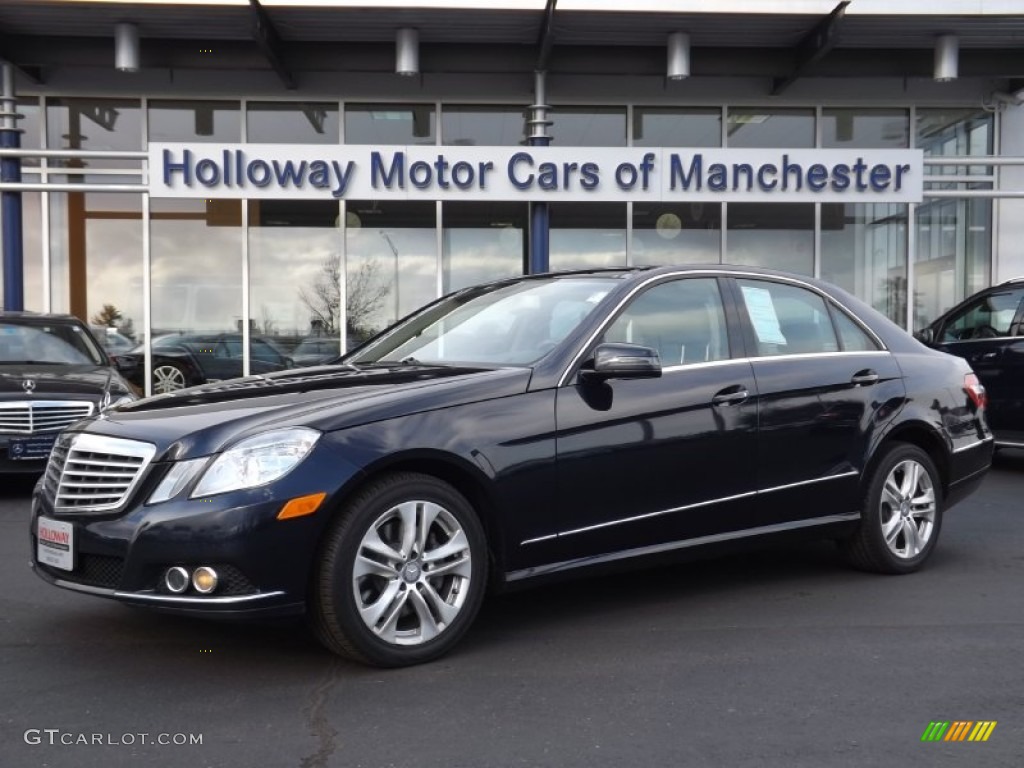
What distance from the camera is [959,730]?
11.8 ft

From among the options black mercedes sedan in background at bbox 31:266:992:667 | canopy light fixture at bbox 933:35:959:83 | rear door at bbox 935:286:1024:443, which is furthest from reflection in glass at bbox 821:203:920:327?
black mercedes sedan in background at bbox 31:266:992:667

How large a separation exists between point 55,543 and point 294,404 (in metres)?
1.05

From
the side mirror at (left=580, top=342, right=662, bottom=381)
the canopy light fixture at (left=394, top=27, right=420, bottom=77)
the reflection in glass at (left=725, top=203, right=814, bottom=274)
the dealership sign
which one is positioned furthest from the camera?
the reflection in glass at (left=725, top=203, right=814, bottom=274)

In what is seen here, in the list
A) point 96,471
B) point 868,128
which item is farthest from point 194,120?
point 96,471

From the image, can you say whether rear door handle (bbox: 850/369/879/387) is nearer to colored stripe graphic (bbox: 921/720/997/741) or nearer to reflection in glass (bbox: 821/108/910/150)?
colored stripe graphic (bbox: 921/720/997/741)

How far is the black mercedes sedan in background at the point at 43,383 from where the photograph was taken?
8219 mm

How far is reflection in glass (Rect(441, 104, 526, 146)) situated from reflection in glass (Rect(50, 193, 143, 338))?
453 centimetres

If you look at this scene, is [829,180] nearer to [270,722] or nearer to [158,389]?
[158,389]

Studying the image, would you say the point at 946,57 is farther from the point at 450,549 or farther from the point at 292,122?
the point at 450,549

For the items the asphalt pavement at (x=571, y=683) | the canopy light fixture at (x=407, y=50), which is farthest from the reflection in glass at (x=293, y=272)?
the asphalt pavement at (x=571, y=683)

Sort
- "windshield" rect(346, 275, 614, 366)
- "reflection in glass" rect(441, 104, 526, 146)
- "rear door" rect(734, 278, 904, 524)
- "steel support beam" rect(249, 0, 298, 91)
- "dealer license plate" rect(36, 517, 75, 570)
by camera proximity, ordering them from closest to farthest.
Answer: "dealer license plate" rect(36, 517, 75, 570) → "windshield" rect(346, 275, 614, 366) → "rear door" rect(734, 278, 904, 524) → "steel support beam" rect(249, 0, 298, 91) → "reflection in glass" rect(441, 104, 526, 146)

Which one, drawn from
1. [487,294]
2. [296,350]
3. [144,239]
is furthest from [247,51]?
[487,294]

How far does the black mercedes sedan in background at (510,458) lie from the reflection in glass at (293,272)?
998 cm

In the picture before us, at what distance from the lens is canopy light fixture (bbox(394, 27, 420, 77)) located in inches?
526
